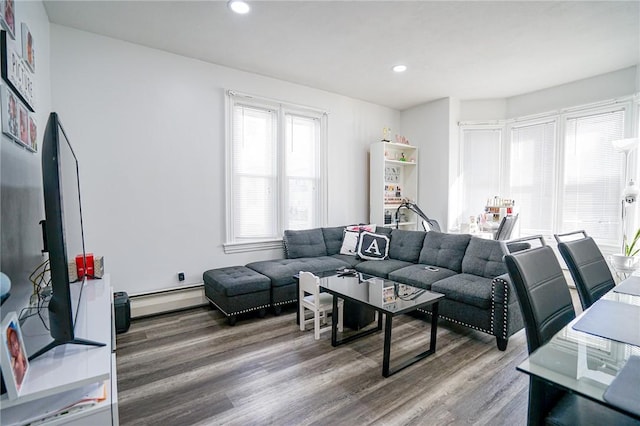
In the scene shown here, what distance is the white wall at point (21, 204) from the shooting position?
138 cm

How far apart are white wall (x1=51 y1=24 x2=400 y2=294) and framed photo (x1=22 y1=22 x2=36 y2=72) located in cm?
93

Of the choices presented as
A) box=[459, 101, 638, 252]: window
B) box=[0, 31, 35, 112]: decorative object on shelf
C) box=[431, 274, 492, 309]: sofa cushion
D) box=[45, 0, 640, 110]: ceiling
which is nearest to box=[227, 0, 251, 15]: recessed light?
box=[45, 0, 640, 110]: ceiling

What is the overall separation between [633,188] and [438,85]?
254 centimetres

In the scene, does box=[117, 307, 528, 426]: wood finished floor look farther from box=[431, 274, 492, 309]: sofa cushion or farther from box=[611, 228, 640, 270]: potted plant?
box=[611, 228, 640, 270]: potted plant

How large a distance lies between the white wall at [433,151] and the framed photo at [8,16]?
488cm

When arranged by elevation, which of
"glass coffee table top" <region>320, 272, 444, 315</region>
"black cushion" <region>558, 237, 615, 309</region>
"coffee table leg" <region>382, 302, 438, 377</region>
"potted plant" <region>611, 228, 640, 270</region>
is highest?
"black cushion" <region>558, 237, 615, 309</region>

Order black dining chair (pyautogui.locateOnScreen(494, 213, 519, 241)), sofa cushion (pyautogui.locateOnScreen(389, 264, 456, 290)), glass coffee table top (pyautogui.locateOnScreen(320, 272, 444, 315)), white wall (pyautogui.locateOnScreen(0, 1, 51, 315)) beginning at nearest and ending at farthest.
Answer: white wall (pyautogui.locateOnScreen(0, 1, 51, 315)) < glass coffee table top (pyautogui.locateOnScreen(320, 272, 444, 315)) < sofa cushion (pyautogui.locateOnScreen(389, 264, 456, 290)) < black dining chair (pyautogui.locateOnScreen(494, 213, 519, 241))

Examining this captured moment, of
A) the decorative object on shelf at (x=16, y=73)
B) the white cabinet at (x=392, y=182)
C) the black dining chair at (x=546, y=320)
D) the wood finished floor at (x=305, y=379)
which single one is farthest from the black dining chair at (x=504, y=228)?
the decorative object on shelf at (x=16, y=73)

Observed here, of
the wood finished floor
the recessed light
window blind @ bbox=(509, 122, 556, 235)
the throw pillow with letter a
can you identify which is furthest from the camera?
window blind @ bbox=(509, 122, 556, 235)

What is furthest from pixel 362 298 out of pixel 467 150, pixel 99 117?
pixel 467 150

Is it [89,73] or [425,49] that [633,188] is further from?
[89,73]

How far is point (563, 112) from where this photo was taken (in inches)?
167

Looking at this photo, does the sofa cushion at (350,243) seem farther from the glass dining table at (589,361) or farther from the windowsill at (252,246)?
the glass dining table at (589,361)

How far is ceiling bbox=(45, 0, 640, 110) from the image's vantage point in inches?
99.7
